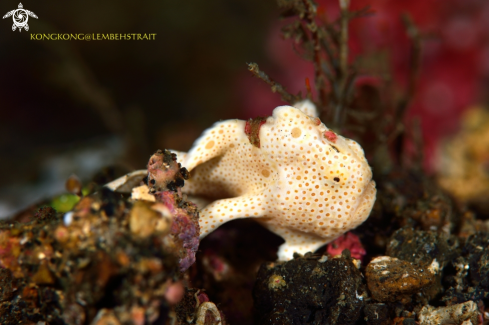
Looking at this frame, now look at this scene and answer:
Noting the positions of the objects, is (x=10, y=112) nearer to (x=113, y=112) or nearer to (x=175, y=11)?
(x=113, y=112)

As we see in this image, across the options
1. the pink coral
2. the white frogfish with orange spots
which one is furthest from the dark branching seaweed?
the pink coral

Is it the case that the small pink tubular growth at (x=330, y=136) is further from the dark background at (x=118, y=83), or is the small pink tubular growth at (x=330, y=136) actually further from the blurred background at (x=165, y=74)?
the dark background at (x=118, y=83)

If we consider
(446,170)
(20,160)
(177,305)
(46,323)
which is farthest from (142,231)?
(20,160)

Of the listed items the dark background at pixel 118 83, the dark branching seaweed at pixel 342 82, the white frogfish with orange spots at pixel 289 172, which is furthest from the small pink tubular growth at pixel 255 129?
the dark background at pixel 118 83

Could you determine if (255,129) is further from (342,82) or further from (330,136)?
(342,82)

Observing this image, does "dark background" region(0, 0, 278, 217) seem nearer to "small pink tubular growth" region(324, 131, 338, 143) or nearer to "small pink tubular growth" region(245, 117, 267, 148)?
"small pink tubular growth" region(245, 117, 267, 148)

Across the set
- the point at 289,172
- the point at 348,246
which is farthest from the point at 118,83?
the point at 348,246
